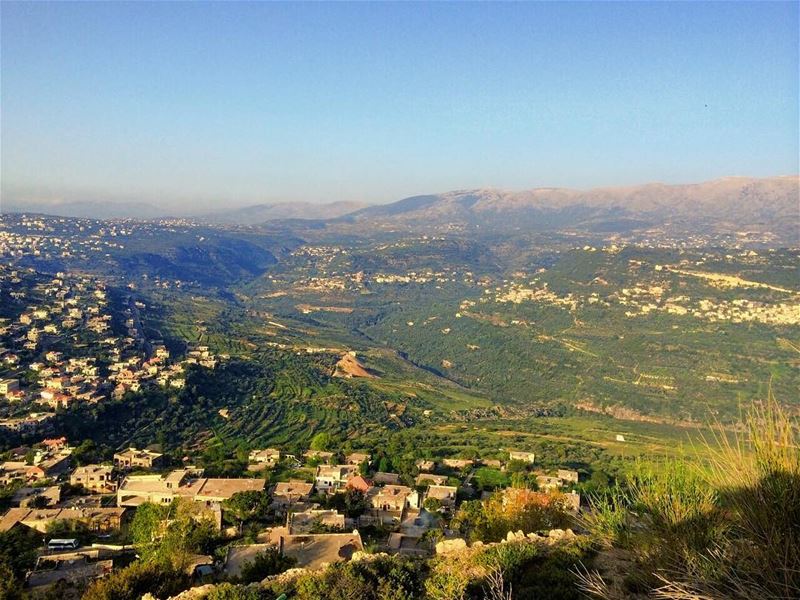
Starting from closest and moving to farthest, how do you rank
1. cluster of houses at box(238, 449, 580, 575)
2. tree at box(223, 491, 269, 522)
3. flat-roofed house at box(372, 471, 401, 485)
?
cluster of houses at box(238, 449, 580, 575) < tree at box(223, 491, 269, 522) < flat-roofed house at box(372, 471, 401, 485)

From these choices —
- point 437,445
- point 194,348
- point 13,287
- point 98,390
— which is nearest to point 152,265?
point 13,287

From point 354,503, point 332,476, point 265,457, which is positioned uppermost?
point 354,503

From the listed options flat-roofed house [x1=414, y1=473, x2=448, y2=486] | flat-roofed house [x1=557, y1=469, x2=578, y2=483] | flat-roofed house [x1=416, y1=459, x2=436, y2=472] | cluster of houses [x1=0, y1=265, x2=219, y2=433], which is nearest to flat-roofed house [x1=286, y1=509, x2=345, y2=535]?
flat-roofed house [x1=414, y1=473, x2=448, y2=486]

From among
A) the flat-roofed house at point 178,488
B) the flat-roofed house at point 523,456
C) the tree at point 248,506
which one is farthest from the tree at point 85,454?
the flat-roofed house at point 523,456

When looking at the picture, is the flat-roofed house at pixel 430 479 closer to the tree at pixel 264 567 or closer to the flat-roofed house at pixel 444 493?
the flat-roofed house at pixel 444 493

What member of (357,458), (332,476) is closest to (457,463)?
(357,458)

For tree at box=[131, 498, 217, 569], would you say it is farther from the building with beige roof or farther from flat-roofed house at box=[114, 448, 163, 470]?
flat-roofed house at box=[114, 448, 163, 470]

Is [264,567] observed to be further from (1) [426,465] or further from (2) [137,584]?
(1) [426,465]

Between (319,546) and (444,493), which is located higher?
(319,546)
